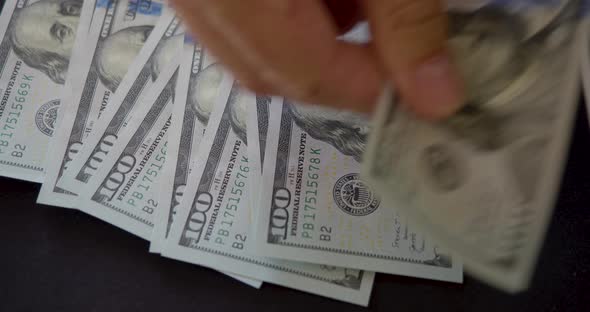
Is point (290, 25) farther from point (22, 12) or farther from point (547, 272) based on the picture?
point (22, 12)

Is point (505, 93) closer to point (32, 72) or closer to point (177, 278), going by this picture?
point (177, 278)

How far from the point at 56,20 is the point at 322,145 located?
0.42 metres

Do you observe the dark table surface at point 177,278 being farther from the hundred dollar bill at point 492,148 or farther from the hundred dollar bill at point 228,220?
the hundred dollar bill at point 492,148

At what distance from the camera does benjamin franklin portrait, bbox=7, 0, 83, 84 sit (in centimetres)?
71

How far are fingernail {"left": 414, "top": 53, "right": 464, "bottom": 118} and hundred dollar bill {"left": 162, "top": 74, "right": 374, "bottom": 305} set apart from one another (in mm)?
255

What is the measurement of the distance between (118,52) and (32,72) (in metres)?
0.12

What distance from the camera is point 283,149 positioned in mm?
629

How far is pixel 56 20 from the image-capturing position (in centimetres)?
74

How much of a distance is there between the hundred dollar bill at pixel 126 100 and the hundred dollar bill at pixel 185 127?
35 millimetres

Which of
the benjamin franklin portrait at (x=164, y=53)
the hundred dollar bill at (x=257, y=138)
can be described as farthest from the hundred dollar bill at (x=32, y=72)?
the hundred dollar bill at (x=257, y=138)

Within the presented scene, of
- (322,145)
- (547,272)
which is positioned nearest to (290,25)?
(322,145)

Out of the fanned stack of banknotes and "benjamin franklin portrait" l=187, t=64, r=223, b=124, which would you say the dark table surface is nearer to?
the fanned stack of banknotes

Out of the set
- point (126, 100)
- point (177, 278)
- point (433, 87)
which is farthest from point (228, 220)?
point (433, 87)

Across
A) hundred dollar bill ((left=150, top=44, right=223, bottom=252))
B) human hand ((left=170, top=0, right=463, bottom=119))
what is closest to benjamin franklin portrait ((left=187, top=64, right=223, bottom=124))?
hundred dollar bill ((left=150, top=44, right=223, bottom=252))
